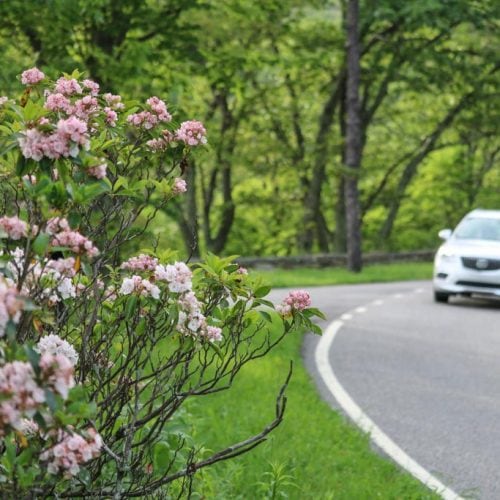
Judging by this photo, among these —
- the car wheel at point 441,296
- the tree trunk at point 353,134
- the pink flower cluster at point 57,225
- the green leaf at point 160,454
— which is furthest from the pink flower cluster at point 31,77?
the tree trunk at point 353,134

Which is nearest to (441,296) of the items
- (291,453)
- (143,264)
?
(291,453)

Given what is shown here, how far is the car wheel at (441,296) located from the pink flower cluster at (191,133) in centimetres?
1526

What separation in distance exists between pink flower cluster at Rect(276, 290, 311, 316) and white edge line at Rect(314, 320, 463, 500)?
2557 millimetres

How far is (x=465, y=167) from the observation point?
149 ft

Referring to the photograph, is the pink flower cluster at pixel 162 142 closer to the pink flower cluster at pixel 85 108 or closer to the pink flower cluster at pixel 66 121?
the pink flower cluster at pixel 66 121

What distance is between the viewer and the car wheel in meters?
19.3

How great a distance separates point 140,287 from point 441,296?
16210mm

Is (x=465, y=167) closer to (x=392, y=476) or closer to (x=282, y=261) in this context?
(x=282, y=261)

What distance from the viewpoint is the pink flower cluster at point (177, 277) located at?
353 centimetres

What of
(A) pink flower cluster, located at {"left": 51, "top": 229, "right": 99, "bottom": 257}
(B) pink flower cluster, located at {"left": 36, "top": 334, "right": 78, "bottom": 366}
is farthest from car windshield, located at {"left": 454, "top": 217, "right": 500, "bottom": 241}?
(A) pink flower cluster, located at {"left": 51, "top": 229, "right": 99, "bottom": 257}

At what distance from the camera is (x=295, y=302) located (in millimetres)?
4176

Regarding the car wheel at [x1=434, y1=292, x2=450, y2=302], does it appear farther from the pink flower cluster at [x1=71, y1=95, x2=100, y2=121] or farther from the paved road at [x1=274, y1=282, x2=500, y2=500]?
the pink flower cluster at [x1=71, y1=95, x2=100, y2=121]

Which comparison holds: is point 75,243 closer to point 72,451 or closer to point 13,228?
point 13,228

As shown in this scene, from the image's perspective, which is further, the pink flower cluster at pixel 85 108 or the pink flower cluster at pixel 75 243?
the pink flower cluster at pixel 85 108
